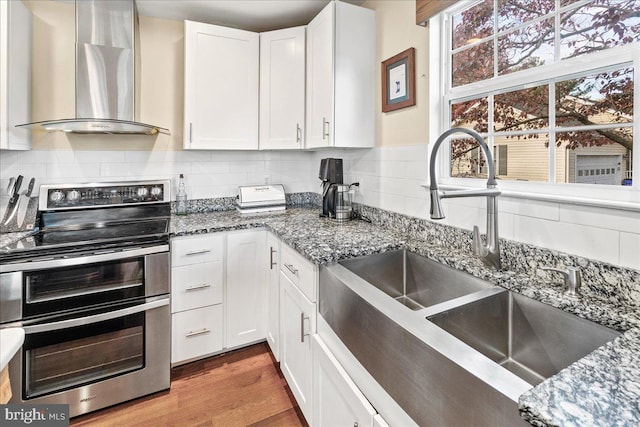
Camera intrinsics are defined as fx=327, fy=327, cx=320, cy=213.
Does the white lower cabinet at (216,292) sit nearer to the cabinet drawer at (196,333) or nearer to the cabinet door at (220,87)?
the cabinet drawer at (196,333)

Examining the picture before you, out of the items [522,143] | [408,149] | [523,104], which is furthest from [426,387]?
[408,149]

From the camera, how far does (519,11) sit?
1.35m

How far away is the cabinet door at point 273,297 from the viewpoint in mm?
1995

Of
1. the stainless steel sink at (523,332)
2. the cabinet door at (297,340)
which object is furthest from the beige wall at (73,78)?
the stainless steel sink at (523,332)

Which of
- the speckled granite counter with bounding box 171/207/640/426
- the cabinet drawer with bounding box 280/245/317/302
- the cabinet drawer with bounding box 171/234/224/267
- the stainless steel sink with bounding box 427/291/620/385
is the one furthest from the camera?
the cabinet drawer with bounding box 171/234/224/267

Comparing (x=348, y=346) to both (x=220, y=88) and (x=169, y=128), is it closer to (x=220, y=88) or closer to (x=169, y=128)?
(x=220, y=88)

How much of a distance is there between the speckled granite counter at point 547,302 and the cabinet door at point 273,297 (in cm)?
12

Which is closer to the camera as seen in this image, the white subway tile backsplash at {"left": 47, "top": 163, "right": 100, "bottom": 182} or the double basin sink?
the double basin sink

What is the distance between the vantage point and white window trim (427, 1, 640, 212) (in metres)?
1.01

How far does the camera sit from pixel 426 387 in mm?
792

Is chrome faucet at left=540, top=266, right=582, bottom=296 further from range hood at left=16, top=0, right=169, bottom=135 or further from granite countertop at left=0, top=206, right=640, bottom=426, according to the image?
range hood at left=16, top=0, right=169, bottom=135

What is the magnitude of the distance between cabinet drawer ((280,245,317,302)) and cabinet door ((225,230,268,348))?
0.36 meters

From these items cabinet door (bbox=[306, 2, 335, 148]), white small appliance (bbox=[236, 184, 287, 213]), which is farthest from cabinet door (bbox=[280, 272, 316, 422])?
cabinet door (bbox=[306, 2, 335, 148])

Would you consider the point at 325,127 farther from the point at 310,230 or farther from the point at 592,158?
the point at 592,158
